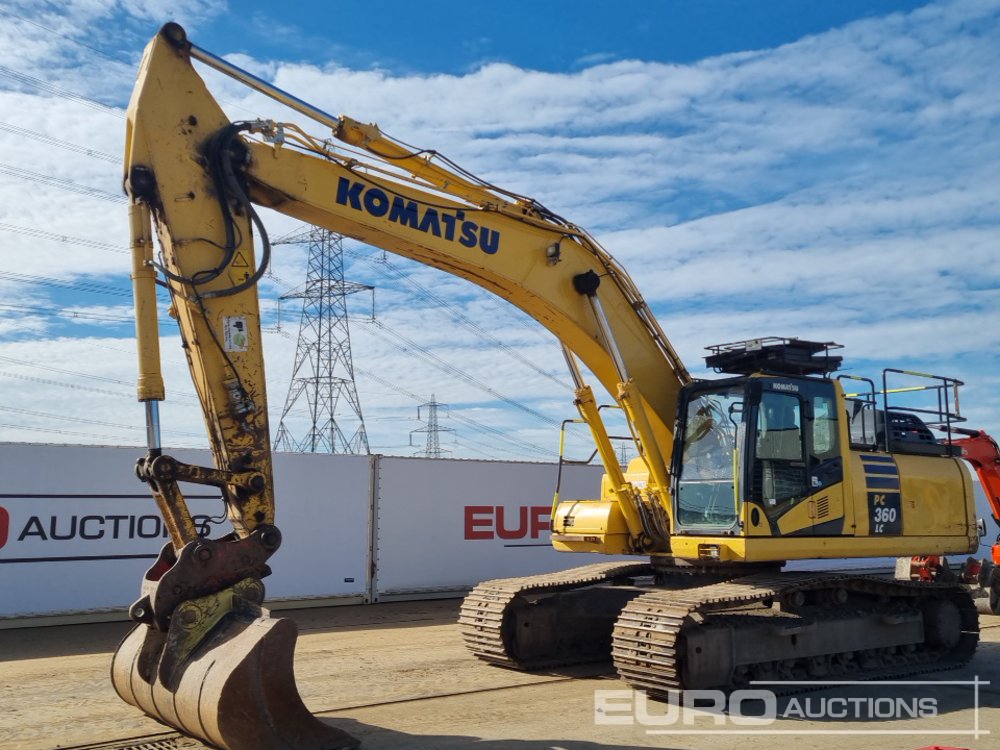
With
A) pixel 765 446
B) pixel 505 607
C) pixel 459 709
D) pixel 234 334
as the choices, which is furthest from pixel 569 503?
pixel 234 334

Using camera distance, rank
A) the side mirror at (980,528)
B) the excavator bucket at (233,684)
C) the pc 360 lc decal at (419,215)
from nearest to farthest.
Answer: the excavator bucket at (233,684) → the pc 360 lc decal at (419,215) → the side mirror at (980,528)

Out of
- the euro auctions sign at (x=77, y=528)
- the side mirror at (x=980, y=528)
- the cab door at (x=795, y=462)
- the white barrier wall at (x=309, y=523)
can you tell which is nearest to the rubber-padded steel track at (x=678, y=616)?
the cab door at (x=795, y=462)

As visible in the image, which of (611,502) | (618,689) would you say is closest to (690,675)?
(618,689)

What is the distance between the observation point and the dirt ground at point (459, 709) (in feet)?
21.3

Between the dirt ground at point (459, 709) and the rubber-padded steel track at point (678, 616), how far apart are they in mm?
263

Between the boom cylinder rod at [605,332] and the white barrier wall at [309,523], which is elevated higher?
the boom cylinder rod at [605,332]

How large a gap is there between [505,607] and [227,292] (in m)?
4.08

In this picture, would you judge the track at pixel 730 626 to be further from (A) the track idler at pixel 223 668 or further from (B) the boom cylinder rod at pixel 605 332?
(A) the track idler at pixel 223 668

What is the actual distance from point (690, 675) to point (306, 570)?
7.25 m

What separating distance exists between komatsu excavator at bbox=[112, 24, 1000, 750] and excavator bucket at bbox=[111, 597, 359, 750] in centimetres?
1

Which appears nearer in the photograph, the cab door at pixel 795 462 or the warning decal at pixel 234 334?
the warning decal at pixel 234 334

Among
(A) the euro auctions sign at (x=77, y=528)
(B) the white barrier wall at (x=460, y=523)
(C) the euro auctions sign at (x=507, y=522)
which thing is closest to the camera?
(A) the euro auctions sign at (x=77, y=528)

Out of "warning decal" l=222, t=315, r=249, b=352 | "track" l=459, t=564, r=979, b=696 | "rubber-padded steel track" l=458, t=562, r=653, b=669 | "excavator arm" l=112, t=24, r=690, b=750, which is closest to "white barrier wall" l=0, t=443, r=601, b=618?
"rubber-padded steel track" l=458, t=562, r=653, b=669

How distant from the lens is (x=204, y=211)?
6.61 m
